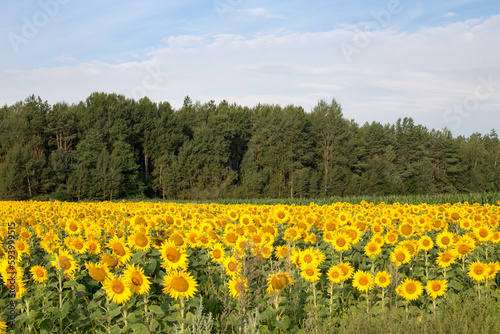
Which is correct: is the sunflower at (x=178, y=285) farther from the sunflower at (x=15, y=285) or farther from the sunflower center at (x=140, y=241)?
the sunflower at (x=15, y=285)

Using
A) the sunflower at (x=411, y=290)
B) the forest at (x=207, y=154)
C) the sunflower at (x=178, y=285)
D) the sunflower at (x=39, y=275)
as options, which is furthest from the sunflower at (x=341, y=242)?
the forest at (x=207, y=154)

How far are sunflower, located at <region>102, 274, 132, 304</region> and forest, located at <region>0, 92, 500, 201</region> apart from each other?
44327 mm

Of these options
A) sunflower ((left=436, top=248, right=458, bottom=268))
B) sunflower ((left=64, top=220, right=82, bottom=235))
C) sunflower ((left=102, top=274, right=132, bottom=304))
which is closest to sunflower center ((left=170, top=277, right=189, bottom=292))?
sunflower ((left=102, top=274, right=132, bottom=304))

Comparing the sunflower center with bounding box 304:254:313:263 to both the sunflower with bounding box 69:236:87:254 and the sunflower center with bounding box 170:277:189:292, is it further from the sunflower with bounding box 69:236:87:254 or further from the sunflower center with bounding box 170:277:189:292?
the sunflower with bounding box 69:236:87:254

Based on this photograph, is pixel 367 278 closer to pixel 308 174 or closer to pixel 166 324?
pixel 166 324

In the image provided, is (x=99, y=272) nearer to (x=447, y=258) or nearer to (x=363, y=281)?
(x=363, y=281)

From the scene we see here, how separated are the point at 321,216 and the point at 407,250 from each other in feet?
8.77

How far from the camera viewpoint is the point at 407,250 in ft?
17.1

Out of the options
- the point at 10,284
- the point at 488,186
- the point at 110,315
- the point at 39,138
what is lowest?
the point at 488,186

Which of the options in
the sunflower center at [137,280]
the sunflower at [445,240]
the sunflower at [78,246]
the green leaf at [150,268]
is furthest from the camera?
the sunflower at [445,240]

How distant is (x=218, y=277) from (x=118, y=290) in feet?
6.96

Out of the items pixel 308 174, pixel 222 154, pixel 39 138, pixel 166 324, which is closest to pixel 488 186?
pixel 308 174

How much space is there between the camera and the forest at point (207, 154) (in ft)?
153

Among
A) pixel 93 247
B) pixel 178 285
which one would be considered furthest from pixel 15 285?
pixel 178 285
